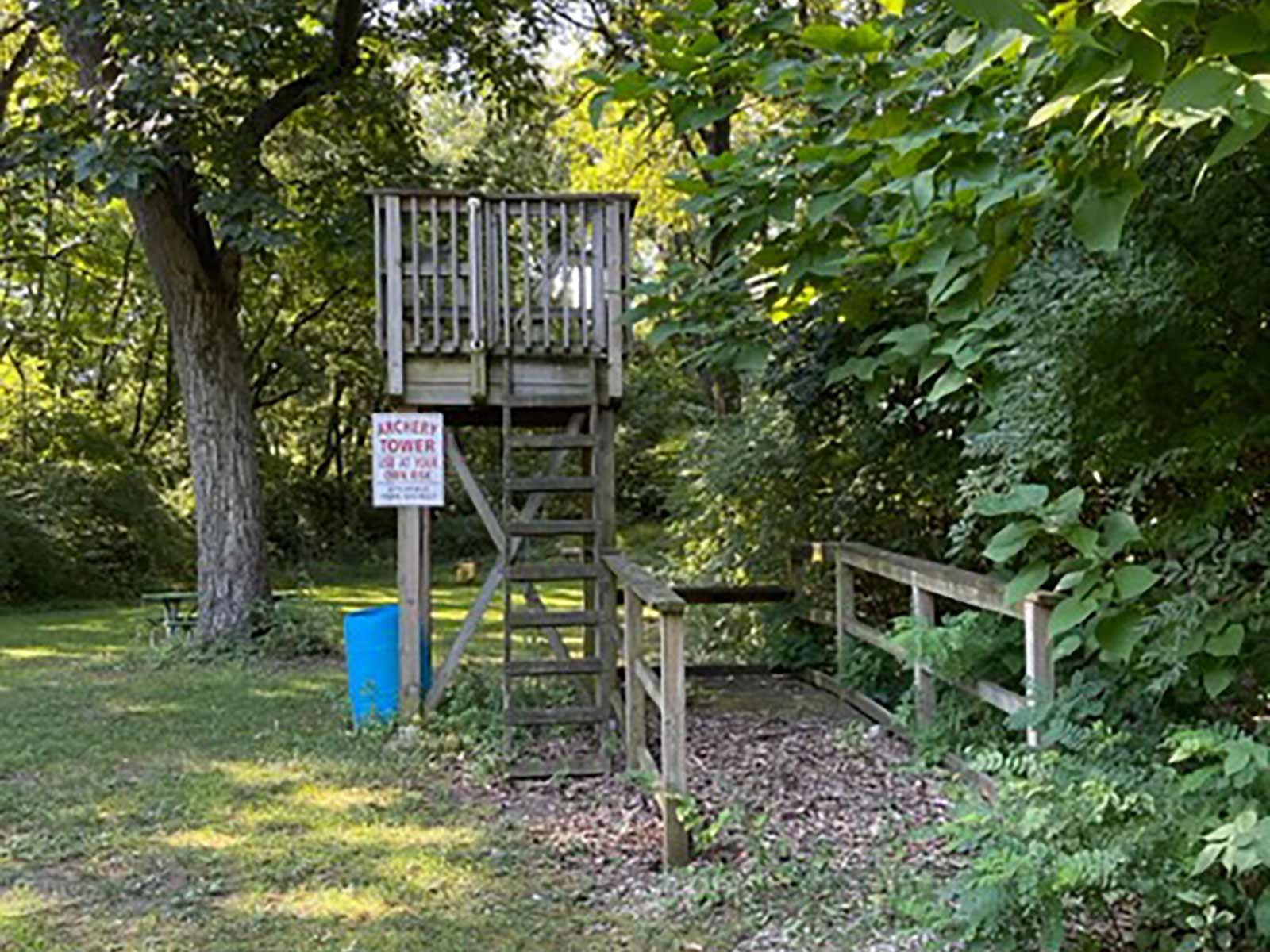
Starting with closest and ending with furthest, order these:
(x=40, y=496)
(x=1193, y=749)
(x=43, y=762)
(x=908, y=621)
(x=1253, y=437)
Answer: (x=1193, y=749)
(x=1253, y=437)
(x=908, y=621)
(x=43, y=762)
(x=40, y=496)

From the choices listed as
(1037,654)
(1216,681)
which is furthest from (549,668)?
(1216,681)

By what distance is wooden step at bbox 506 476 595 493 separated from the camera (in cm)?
589

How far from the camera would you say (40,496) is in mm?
15641

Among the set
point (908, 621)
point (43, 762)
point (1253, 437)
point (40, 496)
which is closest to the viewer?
point (1253, 437)

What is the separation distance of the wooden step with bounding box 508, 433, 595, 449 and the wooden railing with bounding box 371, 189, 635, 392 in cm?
47

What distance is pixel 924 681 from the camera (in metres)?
5.48

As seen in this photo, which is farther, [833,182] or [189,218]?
[189,218]

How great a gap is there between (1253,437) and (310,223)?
7.45 meters

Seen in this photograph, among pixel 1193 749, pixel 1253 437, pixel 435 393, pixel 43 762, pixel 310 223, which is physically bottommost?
pixel 43 762

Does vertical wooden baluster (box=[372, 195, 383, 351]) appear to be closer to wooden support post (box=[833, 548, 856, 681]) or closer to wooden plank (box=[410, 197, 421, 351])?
wooden plank (box=[410, 197, 421, 351])

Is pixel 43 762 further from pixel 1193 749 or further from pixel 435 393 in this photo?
pixel 1193 749

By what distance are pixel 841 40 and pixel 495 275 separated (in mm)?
3850

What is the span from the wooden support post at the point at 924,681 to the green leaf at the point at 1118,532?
3053mm

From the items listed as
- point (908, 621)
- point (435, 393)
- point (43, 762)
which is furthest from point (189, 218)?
point (908, 621)
